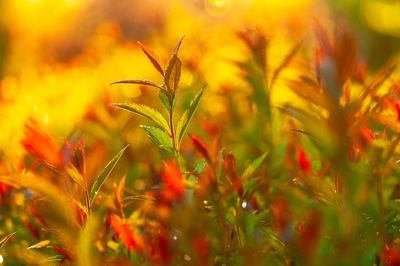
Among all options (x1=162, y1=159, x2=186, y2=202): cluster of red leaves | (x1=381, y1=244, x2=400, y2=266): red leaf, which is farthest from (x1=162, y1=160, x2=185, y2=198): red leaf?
(x1=381, y1=244, x2=400, y2=266): red leaf

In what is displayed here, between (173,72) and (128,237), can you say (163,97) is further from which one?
(128,237)

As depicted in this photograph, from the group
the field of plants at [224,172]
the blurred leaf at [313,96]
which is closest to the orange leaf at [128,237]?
the field of plants at [224,172]

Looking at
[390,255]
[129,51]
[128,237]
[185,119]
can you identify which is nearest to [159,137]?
[185,119]

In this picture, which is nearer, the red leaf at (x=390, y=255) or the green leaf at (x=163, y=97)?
the red leaf at (x=390, y=255)

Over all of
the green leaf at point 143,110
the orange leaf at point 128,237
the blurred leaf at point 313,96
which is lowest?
the orange leaf at point 128,237

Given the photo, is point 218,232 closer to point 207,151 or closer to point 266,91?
point 207,151

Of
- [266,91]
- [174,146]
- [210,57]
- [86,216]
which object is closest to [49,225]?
[86,216]

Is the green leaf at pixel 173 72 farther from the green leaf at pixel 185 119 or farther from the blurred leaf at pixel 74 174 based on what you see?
the blurred leaf at pixel 74 174
